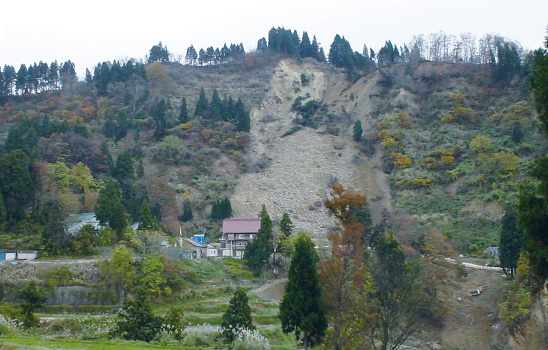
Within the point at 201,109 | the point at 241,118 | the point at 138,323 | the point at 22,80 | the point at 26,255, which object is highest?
the point at 22,80

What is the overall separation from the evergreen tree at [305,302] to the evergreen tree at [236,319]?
98.2 inches

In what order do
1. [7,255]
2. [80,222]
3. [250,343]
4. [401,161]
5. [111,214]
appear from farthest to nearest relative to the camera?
[401,161] < [80,222] < [111,214] < [7,255] < [250,343]

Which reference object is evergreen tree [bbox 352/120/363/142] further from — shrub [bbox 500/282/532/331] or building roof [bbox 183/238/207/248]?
shrub [bbox 500/282/532/331]

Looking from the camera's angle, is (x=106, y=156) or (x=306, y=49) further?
(x=306, y=49)

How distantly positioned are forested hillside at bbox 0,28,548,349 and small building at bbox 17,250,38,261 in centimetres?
76

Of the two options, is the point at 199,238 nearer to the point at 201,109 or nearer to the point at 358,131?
the point at 201,109

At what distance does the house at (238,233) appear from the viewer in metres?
42.7

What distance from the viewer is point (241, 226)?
4322 centimetres

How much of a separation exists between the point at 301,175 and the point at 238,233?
59.5ft

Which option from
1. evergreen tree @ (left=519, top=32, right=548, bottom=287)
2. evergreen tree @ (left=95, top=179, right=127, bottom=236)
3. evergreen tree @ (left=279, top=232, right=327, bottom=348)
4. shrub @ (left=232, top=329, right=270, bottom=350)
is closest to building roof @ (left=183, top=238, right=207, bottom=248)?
evergreen tree @ (left=95, top=179, right=127, bottom=236)

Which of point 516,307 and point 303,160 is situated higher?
point 303,160

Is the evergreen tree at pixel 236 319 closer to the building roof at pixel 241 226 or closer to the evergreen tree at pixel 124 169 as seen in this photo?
the building roof at pixel 241 226

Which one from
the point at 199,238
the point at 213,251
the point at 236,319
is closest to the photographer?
the point at 236,319

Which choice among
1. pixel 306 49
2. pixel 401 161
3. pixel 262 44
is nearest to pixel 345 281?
pixel 401 161
